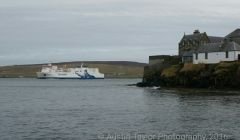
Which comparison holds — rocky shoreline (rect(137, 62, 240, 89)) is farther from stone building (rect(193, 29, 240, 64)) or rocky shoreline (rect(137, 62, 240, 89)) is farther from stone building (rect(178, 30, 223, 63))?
stone building (rect(178, 30, 223, 63))

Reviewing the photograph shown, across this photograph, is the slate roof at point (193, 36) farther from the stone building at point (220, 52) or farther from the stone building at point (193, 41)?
the stone building at point (220, 52)

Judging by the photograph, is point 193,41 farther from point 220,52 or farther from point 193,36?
point 220,52

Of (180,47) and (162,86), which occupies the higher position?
(180,47)

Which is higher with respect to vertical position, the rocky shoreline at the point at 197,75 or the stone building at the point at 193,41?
the stone building at the point at 193,41

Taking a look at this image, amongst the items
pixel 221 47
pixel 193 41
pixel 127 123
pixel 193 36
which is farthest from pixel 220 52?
pixel 127 123

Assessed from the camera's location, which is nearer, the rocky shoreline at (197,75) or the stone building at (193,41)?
the rocky shoreline at (197,75)

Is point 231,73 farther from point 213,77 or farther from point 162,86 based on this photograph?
point 162,86

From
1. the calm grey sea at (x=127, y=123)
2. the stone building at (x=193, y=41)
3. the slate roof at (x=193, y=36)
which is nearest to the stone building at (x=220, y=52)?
the stone building at (x=193, y=41)

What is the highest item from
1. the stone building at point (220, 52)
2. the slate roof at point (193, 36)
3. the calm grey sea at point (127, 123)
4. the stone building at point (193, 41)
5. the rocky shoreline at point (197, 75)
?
the slate roof at point (193, 36)

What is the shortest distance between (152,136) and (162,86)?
2428 inches

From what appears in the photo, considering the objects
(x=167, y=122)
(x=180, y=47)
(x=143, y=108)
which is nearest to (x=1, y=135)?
(x=167, y=122)

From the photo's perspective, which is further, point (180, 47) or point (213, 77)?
point (180, 47)

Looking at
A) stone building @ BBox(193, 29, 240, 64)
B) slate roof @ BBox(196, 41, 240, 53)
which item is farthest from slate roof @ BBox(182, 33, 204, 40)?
slate roof @ BBox(196, 41, 240, 53)

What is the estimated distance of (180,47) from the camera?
359 feet
